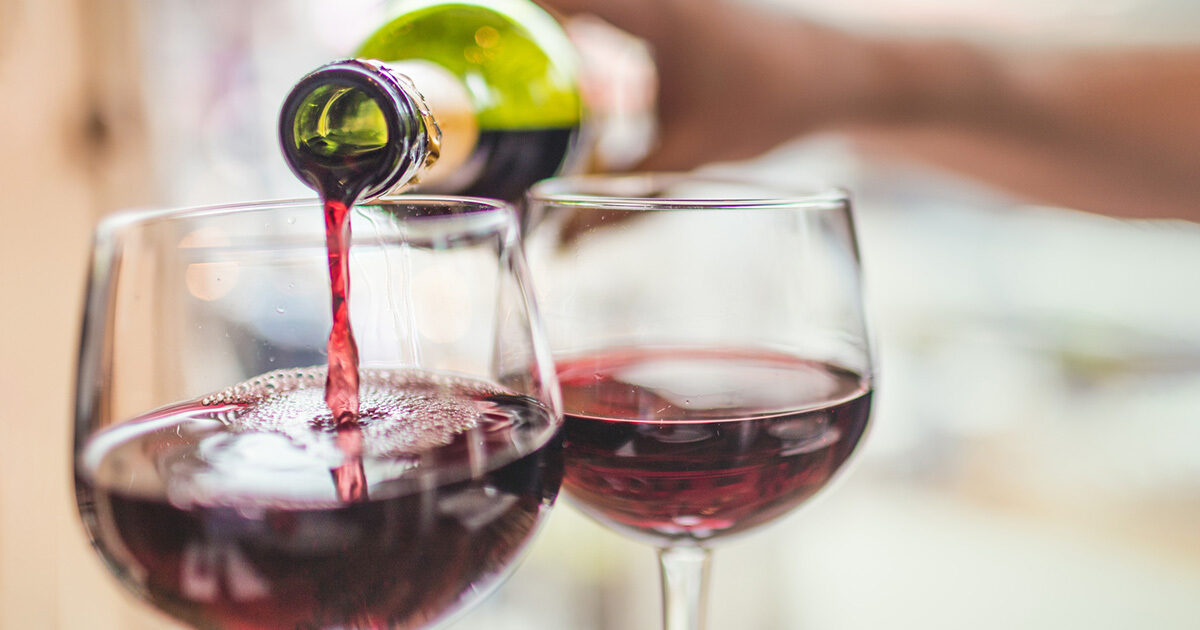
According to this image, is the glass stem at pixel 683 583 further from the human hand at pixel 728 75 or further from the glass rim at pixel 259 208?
the human hand at pixel 728 75

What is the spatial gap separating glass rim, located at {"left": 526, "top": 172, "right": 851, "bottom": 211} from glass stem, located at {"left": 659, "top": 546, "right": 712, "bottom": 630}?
185 millimetres

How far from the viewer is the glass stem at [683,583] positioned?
491 mm

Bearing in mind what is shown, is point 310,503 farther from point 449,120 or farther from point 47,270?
point 47,270

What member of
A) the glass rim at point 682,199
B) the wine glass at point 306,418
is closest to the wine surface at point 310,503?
the wine glass at point 306,418

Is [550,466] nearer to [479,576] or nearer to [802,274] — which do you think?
[479,576]

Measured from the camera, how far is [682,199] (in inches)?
16.1

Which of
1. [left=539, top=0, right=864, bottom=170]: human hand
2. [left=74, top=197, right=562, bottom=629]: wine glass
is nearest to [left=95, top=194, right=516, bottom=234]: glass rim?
[left=74, top=197, right=562, bottom=629]: wine glass

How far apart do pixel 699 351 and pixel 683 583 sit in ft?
0.41

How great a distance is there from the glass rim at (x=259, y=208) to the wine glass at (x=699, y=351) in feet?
0.20

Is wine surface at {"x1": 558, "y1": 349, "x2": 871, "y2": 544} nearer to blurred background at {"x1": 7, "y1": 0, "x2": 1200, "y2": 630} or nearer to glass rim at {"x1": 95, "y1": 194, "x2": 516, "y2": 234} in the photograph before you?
glass rim at {"x1": 95, "y1": 194, "x2": 516, "y2": 234}

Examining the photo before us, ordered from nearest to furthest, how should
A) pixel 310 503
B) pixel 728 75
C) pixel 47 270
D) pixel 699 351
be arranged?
pixel 310 503, pixel 699 351, pixel 728 75, pixel 47 270

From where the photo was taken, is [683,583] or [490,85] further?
[490,85]

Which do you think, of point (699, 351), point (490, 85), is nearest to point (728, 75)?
point (490, 85)

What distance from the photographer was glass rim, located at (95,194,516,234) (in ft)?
1.19
